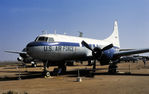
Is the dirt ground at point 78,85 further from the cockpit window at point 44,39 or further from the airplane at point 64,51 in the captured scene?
the cockpit window at point 44,39

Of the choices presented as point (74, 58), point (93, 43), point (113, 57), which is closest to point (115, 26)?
point (93, 43)

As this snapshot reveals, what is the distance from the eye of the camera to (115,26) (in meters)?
33.9

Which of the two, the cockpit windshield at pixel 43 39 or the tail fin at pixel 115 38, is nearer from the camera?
the cockpit windshield at pixel 43 39

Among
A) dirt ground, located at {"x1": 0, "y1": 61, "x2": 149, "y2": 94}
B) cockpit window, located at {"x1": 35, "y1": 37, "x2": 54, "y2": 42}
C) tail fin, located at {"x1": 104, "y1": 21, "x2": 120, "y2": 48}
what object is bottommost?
dirt ground, located at {"x1": 0, "y1": 61, "x2": 149, "y2": 94}

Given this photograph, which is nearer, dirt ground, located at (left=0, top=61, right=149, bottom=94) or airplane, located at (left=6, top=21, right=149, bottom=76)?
dirt ground, located at (left=0, top=61, right=149, bottom=94)

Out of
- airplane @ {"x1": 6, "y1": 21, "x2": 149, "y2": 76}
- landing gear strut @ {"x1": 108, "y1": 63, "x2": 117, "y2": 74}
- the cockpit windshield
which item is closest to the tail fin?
airplane @ {"x1": 6, "y1": 21, "x2": 149, "y2": 76}

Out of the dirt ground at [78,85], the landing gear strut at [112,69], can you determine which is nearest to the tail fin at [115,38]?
the landing gear strut at [112,69]

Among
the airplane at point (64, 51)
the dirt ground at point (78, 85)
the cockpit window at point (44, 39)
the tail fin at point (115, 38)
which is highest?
the tail fin at point (115, 38)

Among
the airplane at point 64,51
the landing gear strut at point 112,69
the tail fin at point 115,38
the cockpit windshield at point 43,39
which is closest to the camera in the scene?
the airplane at point 64,51

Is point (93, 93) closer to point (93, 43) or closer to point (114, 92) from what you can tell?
point (114, 92)

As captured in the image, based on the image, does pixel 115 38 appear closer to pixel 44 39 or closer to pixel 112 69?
pixel 112 69

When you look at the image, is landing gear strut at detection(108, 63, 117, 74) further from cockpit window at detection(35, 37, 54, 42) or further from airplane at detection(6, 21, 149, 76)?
cockpit window at detection(35, 37, 54, 42)

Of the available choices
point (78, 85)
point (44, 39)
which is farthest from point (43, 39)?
point (78, 85)

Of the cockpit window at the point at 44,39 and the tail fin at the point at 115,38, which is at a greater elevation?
the tail fin at the point at 115,38
